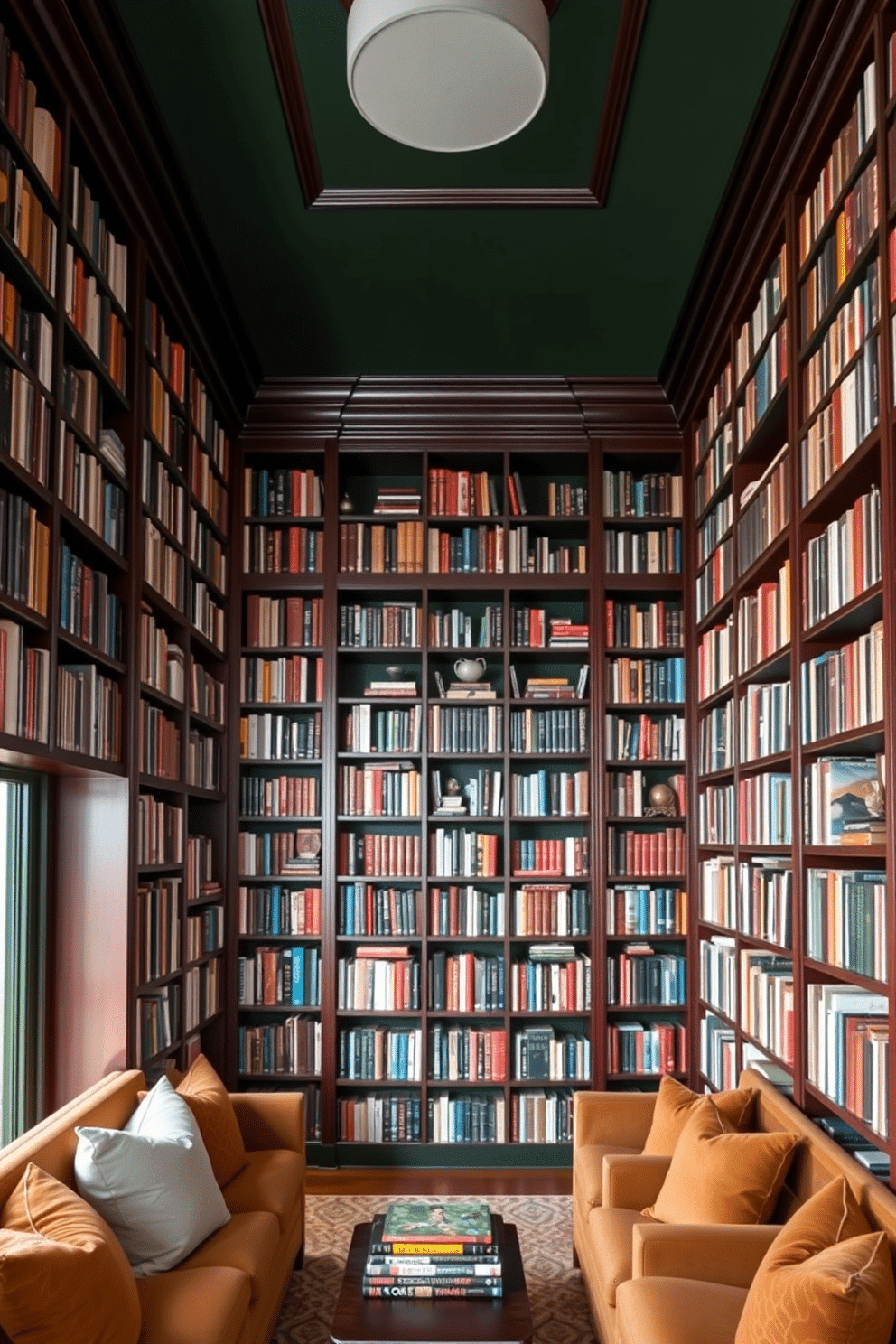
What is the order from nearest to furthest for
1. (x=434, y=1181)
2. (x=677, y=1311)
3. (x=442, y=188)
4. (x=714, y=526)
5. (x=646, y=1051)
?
(x=677, y=1311)
(x=442, y=188)
(x=714, y=526)
(x=434, y=1181)
(x=646, y=1051)

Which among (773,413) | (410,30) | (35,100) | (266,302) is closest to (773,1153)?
(773,413)

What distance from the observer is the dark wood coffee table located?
116 inches

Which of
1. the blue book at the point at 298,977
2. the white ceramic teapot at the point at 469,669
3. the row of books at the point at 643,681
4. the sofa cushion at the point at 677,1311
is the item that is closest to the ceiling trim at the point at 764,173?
the row of books at the point at 643,681

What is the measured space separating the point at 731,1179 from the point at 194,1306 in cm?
136

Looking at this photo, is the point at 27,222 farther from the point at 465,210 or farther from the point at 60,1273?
the point at 60,1273

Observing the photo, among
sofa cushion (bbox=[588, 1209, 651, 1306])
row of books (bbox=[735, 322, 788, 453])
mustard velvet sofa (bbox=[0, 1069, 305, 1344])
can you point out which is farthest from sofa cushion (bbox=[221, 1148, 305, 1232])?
row of books (bbox=[735, 322, 788, 453])

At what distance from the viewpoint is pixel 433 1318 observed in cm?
306

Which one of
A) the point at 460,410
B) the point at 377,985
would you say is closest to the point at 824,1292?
the point at 377,985

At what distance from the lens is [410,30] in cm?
299

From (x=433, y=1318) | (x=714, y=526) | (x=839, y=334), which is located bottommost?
(x=433, y=1318)

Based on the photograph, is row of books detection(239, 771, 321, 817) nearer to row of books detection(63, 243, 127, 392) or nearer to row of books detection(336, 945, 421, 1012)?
row of books detection(336, 945, 421, 1012)

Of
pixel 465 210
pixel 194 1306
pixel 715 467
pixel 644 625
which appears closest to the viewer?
pixel 194 1306

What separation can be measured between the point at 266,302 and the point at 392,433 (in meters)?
1.11

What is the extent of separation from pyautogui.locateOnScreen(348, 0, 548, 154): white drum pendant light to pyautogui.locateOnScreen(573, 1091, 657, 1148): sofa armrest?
3.14 m
